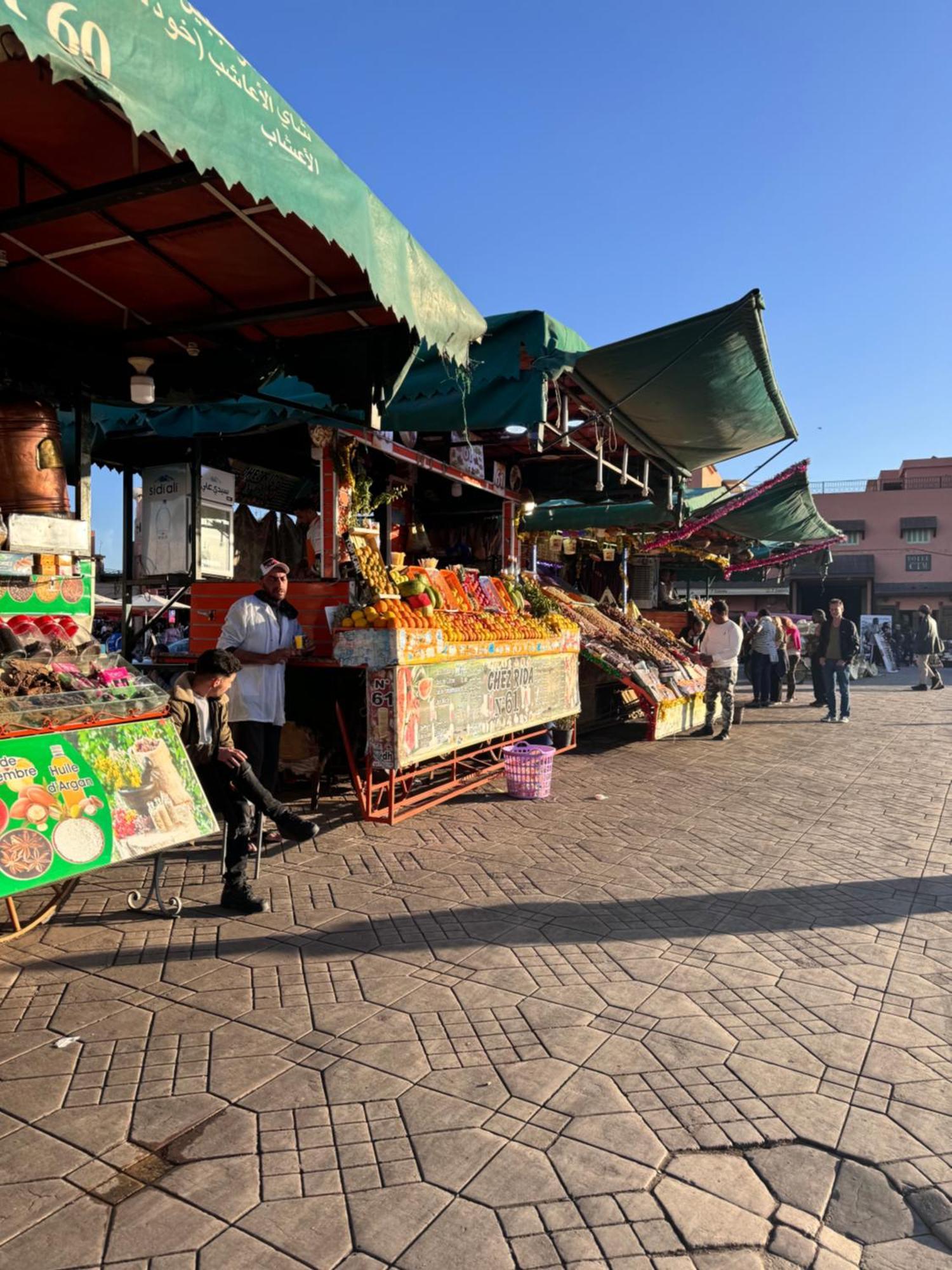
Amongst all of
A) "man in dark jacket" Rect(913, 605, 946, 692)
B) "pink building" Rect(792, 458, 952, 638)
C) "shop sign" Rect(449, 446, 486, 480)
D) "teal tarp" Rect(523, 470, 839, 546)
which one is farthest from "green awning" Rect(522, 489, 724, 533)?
"pink building" Rect(792, 458, 952, 638)

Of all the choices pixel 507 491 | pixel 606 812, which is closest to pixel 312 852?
pixel 606 812

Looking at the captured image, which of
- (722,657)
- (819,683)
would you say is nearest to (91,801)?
(722,657)

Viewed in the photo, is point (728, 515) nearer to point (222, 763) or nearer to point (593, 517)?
point (593, 517)

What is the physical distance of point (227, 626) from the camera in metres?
5.66

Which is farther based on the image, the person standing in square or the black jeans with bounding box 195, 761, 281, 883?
the person standing in square

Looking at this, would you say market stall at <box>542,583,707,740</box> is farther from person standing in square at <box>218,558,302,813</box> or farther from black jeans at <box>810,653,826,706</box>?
person standing in square at <box>218,558,302,813</box>

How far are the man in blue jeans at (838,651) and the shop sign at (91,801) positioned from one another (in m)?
11.8

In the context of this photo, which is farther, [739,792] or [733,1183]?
[739,792]

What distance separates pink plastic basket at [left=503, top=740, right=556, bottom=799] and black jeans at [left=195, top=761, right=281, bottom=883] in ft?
10.6

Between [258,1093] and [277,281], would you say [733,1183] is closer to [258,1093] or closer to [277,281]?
[258,1093]

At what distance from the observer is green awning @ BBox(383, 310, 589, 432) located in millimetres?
6602

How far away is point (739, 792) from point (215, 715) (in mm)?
5317

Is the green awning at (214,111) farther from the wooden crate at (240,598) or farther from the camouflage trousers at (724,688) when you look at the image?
the camouflage trousers at (724,688)

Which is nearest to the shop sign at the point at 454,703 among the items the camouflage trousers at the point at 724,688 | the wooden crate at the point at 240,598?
the wooden crate at the point at 240,598
